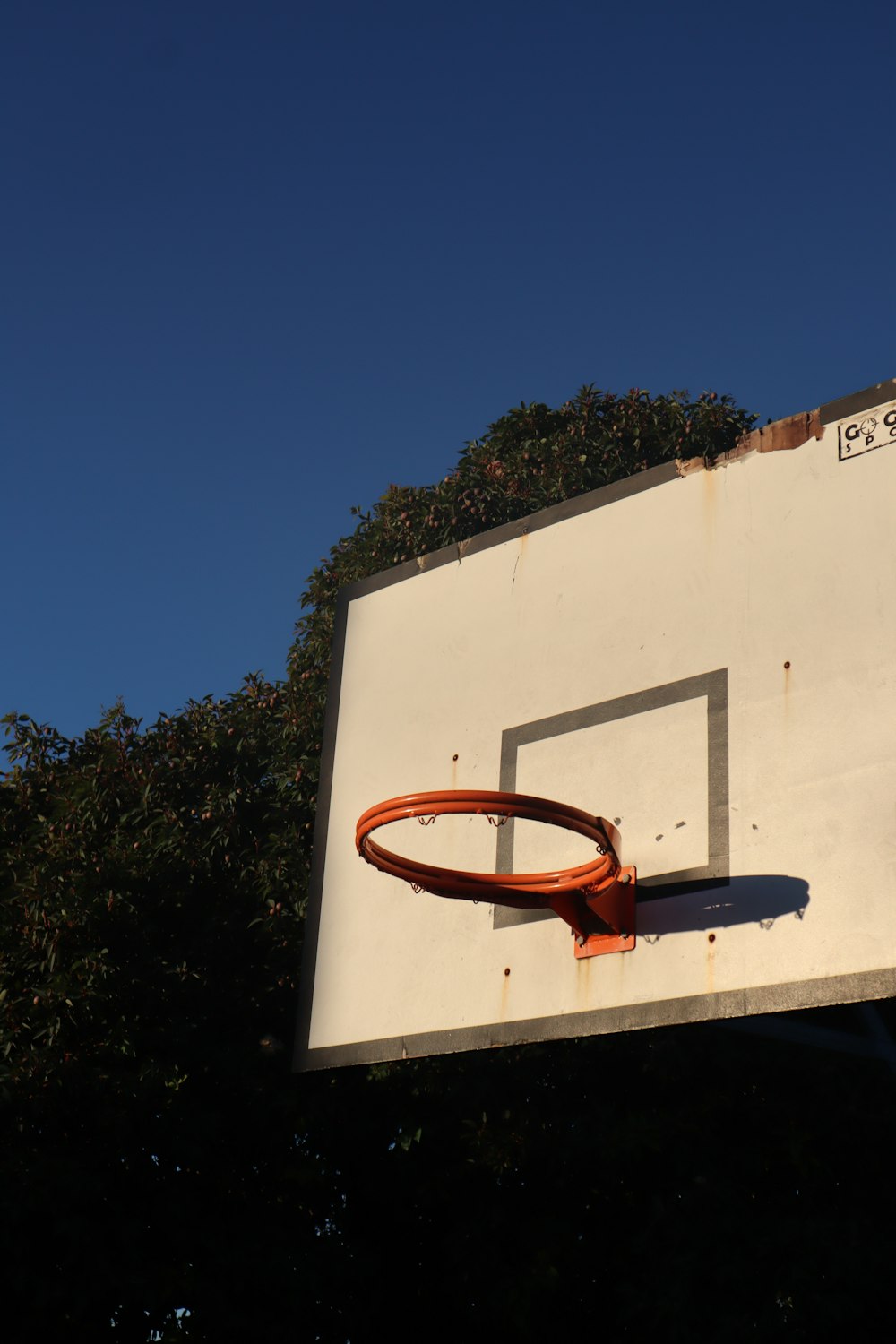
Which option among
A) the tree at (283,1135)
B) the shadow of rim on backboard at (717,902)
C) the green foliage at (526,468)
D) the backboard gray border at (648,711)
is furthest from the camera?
the green foliage at (526,468)

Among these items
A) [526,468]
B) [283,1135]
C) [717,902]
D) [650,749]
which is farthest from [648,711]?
[526,468]

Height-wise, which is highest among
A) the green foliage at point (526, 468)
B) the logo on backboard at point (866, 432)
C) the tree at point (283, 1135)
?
the green foliage at point (526, 468)

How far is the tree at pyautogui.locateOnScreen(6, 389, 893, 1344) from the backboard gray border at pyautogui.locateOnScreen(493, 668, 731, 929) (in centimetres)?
353

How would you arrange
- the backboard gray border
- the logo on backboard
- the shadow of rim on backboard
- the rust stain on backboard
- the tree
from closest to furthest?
the shadow of rim on backboard < the backboard gray border < the logo on backboard < the rust stain on backboard < the tree

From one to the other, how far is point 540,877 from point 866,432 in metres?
1.72

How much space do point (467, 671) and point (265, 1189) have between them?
13.7 ft

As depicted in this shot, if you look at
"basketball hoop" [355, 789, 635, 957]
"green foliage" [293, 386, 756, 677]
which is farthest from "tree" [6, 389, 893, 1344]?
"basketball hoop" [355, 789, 635, 957]

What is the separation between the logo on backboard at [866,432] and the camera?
453 cm

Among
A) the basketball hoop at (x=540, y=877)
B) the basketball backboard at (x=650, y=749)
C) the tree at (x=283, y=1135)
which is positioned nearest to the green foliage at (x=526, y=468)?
the tree at (x=283, y=1135)

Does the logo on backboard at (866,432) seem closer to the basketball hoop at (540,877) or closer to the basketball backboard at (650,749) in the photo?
the basketball backboard at (650,749)

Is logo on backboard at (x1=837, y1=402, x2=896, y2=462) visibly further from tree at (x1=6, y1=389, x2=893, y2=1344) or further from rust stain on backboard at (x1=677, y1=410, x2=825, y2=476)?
tree at (x1=6, y1=389, x2=893, y2=1344)

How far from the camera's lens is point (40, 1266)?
720cm

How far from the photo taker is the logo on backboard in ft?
14.9

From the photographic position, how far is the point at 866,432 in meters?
4.57
